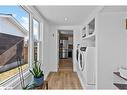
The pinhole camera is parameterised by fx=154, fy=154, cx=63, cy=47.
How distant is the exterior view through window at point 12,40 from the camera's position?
2122 mm

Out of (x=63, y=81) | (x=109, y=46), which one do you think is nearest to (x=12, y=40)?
(x=109, y=46)

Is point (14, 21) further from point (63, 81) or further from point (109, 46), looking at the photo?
point (63, 81)

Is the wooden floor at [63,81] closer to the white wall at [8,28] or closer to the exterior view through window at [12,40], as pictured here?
the exterior view through window at [12,40]

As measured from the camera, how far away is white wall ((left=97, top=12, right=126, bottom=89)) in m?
3.27

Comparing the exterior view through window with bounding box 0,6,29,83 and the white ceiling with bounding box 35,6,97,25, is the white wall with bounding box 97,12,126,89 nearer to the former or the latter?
the white ceiling with bounding box 35,6,97,25

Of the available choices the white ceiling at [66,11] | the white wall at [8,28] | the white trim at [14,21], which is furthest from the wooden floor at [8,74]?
the white ceiling at [66,11]

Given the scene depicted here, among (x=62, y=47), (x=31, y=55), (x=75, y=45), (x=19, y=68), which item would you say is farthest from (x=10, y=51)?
(x=62, y=47)

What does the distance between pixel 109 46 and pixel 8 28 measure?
2065mm

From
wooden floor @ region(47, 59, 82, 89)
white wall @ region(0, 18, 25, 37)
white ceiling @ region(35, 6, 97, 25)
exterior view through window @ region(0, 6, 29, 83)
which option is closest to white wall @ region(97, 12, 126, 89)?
white ceiling @ region(35, 6, 97, 25)

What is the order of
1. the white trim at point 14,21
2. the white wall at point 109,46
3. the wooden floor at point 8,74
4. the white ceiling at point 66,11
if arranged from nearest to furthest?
the wooden floor at point 8,74
the white trim at point 14,21
the white wall at point 109,46
the white ceiling at point 66,11

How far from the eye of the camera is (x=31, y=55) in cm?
344
